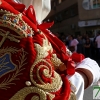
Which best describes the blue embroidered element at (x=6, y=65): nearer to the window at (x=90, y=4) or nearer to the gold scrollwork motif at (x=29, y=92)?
the gold scrollwork motif at (x=29, y=92)

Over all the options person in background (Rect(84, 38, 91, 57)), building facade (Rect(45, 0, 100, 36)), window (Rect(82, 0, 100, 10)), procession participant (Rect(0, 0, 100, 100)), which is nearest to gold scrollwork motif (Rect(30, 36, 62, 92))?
procession participant (Rect(0, 0, 100, 100))

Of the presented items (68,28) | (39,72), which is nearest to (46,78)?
(39,72)

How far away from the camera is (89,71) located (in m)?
0.90

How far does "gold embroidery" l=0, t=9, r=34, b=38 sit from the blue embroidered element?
0.24 feet

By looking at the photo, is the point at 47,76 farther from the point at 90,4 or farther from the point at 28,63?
the point at 90,4

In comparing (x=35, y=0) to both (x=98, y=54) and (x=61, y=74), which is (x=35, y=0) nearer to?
(x=61, y=74)

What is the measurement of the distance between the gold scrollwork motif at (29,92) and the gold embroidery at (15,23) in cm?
14

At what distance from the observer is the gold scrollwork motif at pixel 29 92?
0.75 meters

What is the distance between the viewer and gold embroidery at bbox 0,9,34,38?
78cm

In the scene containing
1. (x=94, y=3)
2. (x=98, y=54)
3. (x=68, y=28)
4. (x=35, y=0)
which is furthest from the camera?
(x=68, y=28)

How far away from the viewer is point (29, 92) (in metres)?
0.76

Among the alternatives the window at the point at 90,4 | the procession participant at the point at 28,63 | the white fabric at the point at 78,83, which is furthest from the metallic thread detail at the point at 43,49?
the window at the point at 90,4

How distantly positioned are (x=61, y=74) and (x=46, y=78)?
77mm

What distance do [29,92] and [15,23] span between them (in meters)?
0.19
